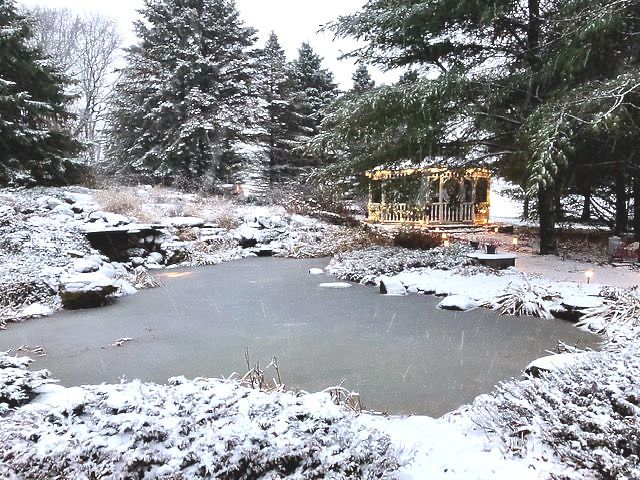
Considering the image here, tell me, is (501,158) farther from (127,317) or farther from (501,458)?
(501,458)

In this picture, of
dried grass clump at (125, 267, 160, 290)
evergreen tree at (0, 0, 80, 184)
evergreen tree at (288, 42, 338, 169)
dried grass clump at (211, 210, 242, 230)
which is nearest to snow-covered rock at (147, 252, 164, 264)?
dried grass clump at (125, 267, 160, 290)

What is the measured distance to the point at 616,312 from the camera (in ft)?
17.5

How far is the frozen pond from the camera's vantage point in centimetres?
395

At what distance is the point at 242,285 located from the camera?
8.66m

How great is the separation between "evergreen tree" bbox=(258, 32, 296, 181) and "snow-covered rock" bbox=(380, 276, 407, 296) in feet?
52.4

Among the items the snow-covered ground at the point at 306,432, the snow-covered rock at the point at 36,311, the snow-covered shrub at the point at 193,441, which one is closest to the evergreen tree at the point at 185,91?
the snow-covered rock at the point at 36,311

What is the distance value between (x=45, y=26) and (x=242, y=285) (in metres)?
23.1

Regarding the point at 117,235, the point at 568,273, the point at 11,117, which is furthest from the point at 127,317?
the point at 11,117

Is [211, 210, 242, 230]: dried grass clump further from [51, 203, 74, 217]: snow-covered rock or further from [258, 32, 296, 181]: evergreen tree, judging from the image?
[258, 32, 296, 181]: evergreen tree

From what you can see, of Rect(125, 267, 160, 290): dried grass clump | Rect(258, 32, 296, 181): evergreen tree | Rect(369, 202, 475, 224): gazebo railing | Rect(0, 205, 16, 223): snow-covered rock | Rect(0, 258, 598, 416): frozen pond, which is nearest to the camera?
Rect(0, 258, 598, 416): frozen pond

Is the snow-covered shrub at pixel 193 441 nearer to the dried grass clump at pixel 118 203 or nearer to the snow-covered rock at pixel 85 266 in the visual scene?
the snow-covered rock at pixel 85 266

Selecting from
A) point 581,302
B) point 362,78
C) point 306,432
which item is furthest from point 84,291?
point 362,78

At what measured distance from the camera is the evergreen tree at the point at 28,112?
1280 centimetres

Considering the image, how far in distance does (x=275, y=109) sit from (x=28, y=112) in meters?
12.4
